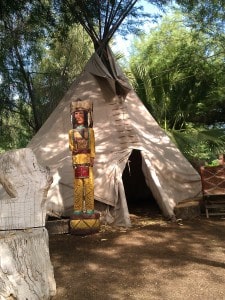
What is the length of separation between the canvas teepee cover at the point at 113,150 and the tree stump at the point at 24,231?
4.91 m

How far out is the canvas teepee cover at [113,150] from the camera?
303 inches

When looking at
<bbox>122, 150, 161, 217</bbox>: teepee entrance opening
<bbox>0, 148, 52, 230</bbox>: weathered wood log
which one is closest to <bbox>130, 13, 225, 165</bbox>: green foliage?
<bbox>122, 150, 161, 217</bbox>: teepee entrance opening

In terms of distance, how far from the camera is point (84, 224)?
675cm

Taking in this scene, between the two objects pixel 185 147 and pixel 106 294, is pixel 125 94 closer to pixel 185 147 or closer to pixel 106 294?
pixel 185 147

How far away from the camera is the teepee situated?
769 cm

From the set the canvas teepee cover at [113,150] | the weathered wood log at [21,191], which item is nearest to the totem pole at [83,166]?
the canvas teepee cover at [113,150]

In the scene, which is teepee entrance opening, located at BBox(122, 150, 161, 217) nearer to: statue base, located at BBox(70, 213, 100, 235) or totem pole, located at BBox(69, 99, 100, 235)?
totem pole, located at BBox(69, 99, 100, 235)

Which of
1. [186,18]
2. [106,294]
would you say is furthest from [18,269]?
[186,18]

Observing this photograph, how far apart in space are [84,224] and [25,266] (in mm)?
4392

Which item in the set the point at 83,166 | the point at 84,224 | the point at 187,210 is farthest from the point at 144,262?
the point at 187,210

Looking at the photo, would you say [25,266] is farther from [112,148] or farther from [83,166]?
[112,148]

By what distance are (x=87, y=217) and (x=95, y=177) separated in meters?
1.29

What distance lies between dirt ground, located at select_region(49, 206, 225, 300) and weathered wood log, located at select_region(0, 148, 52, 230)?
177 cm

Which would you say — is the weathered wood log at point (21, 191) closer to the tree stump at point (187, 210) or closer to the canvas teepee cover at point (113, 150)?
the canvas teepee cover at point (113, 150)
